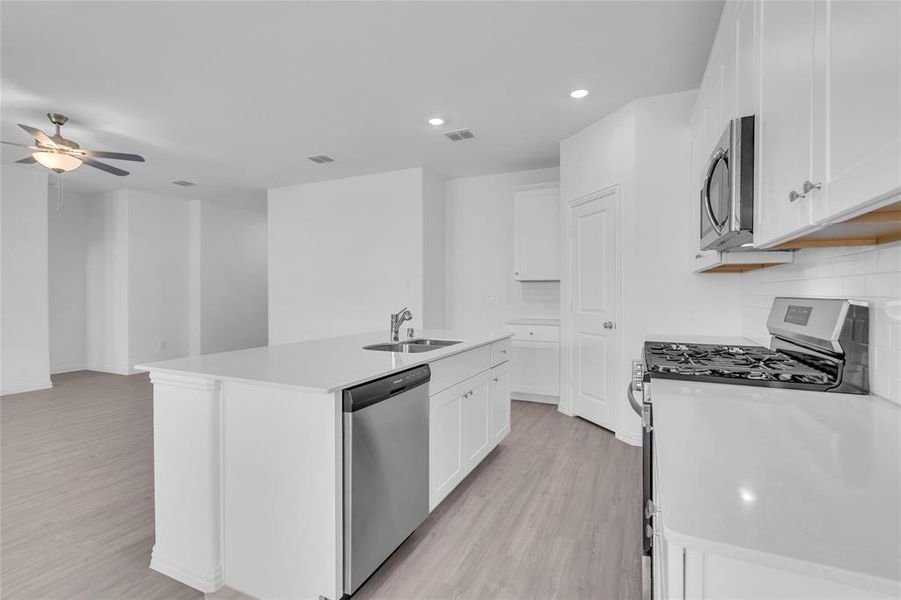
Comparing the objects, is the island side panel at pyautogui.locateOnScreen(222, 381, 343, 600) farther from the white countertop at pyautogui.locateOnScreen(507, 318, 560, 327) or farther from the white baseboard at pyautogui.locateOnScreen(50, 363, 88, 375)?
the white baseboard at pyautogui.locateOnScreen(50, 363, 88, 375)

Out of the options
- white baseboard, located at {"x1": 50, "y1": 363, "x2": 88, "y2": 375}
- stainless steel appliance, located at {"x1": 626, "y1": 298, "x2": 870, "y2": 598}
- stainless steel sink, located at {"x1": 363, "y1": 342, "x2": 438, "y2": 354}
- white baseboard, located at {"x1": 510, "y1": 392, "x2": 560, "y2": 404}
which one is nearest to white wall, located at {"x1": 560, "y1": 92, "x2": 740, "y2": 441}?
white baseboard, located at {"x1": 510, "y1": 392, "x2": 560, "y2": 404}

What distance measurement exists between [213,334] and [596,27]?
743 cm

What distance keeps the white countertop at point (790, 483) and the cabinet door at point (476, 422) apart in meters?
1.56

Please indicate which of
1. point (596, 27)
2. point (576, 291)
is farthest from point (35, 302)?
point (596, 27)

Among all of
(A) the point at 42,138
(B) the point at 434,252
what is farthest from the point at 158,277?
(B) the point at 434,252

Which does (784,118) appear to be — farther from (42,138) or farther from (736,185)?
(42,138)

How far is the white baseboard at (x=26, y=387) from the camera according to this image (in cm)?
507

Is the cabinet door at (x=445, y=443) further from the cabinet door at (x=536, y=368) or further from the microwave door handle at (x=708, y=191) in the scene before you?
the cabinet door at (x=536, y=368)

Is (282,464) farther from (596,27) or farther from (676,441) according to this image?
(596,27)

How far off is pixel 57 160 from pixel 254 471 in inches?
145

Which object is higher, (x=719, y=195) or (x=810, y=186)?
(x=719, y=195)

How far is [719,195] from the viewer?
5.75 feet

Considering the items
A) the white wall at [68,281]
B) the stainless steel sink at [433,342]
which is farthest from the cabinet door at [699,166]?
the white wall at [68,281]

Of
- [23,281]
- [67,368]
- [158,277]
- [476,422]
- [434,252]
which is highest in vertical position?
[434,252]
